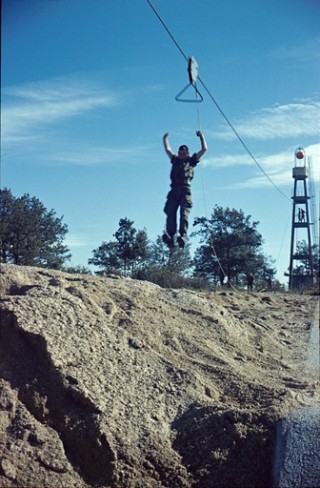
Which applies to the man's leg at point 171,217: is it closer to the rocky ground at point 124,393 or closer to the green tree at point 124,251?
the rocky ground at point 124,393

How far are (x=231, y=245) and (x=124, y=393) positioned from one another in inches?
309

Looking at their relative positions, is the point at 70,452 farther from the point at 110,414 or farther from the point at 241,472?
the point at 241,472

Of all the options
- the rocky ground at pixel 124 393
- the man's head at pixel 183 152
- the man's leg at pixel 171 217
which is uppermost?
the man's head at pixel 183 152

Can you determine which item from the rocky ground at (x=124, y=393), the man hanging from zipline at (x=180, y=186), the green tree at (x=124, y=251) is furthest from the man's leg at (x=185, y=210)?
the green tree at (x=124, y=251)

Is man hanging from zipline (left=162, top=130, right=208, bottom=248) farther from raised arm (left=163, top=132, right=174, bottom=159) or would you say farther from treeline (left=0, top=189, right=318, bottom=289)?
treeline (left=0, top=189, right=318, bottom=289)

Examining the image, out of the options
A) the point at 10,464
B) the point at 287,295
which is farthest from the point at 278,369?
the point at 287,295

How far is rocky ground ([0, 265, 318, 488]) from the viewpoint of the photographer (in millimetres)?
8711

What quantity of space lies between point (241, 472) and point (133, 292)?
4901mm

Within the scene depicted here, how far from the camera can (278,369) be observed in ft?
42.2

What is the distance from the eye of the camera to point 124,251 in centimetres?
1642

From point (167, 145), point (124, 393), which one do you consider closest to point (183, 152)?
point (167, 145)

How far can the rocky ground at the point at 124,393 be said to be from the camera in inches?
343

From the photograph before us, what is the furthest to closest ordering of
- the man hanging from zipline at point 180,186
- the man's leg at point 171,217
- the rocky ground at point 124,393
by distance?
the man's leg at point 171,217 → the man hanging from zipline at point 180,186 → the rocky ground at point 124,393

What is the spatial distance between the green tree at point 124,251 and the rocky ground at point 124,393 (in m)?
2.26
